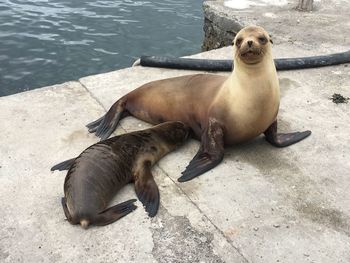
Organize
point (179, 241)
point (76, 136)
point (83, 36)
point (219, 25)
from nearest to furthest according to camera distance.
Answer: point (179, 241)
point (76, 136)
point (219, 25)
point (83, 36)

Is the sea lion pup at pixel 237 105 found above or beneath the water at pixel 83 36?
above

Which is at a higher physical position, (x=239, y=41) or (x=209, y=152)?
(x=239, y=41)

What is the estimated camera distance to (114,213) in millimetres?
3061

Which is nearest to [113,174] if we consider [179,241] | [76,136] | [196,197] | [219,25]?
[196,197]

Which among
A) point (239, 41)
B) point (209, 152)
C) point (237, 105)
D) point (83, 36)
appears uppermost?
point (239, 41)

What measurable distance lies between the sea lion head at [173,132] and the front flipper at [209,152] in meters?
0.22

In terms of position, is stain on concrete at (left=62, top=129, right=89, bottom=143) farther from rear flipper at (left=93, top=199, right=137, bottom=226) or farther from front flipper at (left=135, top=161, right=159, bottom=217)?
rear flipper at (left=93, top=199, right=137, bottom=226)

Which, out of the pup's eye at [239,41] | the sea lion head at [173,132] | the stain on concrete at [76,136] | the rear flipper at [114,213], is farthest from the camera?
the stain on concrete at [76,136]

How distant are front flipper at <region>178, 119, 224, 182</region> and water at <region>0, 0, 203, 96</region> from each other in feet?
14.6

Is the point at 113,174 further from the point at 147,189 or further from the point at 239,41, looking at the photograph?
the point at 239,41

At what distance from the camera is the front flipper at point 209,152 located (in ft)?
11.5

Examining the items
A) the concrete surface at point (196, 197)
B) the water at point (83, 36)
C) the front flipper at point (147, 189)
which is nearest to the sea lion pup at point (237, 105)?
the concrete surface at point (196, 197)

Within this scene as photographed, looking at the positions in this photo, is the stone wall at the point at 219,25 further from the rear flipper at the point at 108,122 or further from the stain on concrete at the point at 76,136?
the stain on concrete at the point at 76,136

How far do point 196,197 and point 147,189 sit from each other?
331 millimetres
